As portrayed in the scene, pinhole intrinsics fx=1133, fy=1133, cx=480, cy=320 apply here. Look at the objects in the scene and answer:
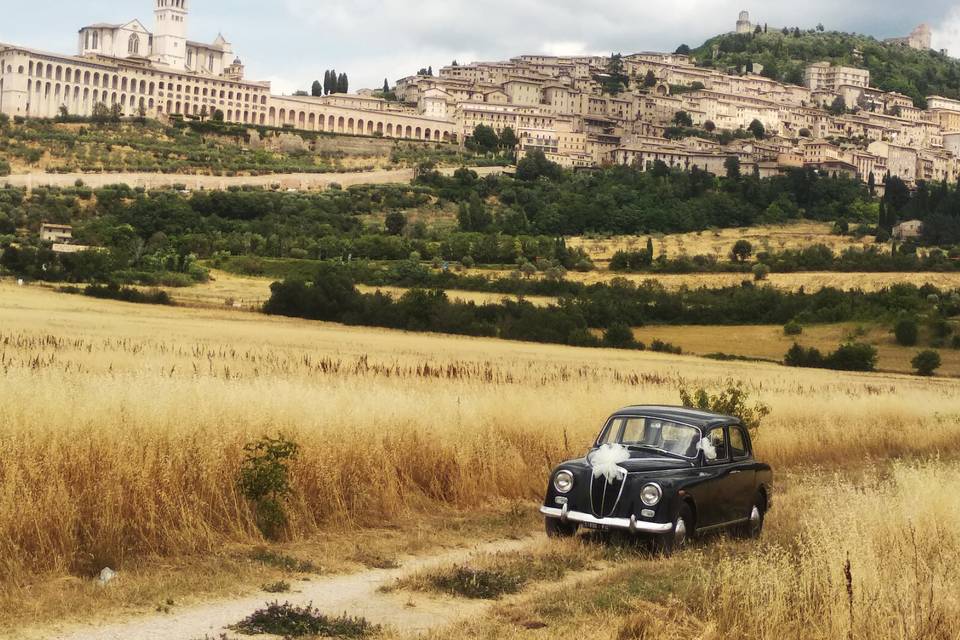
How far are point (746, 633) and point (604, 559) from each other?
382 centimetres

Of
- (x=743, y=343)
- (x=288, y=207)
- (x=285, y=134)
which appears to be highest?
(x=285, y=134)

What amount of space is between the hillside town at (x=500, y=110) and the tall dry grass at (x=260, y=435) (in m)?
126

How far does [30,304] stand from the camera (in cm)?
4919

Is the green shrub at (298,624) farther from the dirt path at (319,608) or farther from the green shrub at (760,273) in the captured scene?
the green shrub at (760,273)

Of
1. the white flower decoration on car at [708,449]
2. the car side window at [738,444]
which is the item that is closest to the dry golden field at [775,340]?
the car side window at [738,444]

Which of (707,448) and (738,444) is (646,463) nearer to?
(707,448)

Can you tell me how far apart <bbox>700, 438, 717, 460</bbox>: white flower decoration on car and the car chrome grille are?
1.21 meters

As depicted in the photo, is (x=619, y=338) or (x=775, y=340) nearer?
(x=619, y=338)

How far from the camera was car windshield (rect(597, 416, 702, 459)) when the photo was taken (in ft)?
41.4

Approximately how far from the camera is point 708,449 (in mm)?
12633

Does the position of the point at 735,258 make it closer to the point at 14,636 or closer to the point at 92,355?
the point at 92,355

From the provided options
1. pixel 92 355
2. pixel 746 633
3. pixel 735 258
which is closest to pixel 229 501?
pixel 746 633

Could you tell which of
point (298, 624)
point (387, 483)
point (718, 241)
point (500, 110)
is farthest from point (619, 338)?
point (500, 110)

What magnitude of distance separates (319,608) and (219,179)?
11228 centimetres
